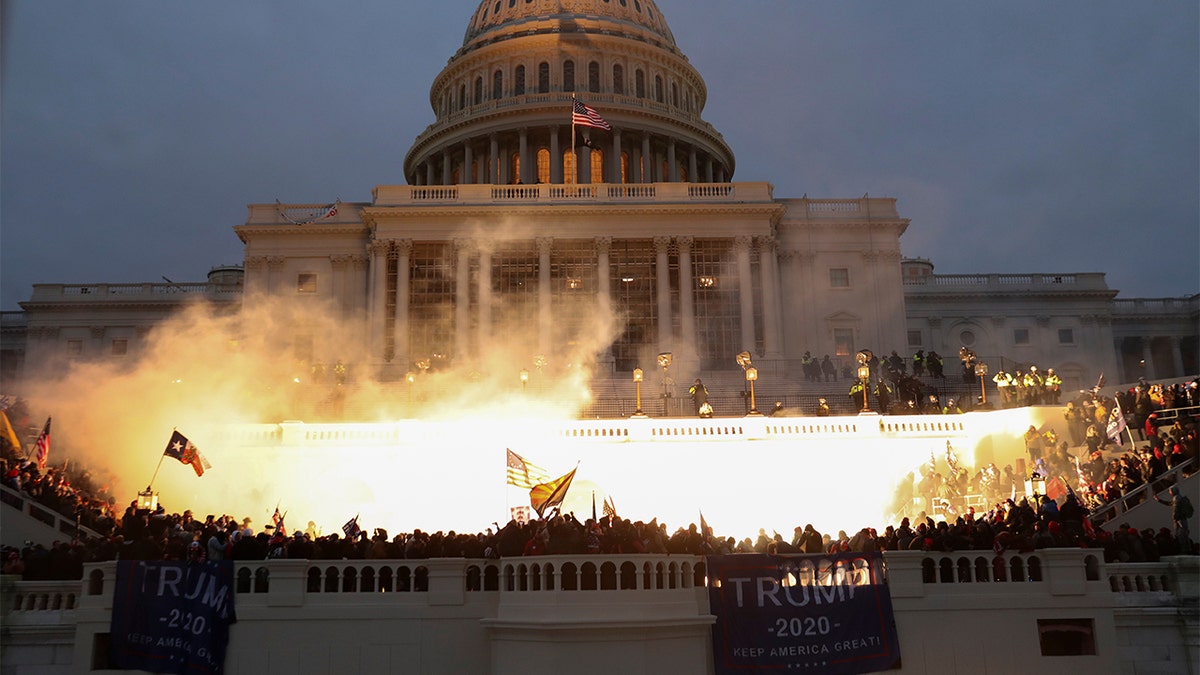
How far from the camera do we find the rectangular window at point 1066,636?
17234mm

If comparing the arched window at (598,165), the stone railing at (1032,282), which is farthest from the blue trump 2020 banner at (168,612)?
the arched window at (598,165)

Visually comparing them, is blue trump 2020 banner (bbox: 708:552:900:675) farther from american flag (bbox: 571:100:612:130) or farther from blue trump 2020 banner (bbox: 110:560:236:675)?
american flag (bbox: 571:100:612:130)

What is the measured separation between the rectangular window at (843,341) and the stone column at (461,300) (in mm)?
18330

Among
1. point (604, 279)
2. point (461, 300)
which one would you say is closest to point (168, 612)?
point (461, 300)

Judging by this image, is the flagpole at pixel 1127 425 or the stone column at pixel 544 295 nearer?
the flagpole at pixel 1127 425

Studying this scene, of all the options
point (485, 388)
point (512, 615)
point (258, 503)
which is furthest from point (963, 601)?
point (485, 388)

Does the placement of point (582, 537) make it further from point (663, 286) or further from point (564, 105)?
point (564, 105)

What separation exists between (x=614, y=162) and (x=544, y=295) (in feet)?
69.8

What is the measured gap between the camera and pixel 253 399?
1577 inches

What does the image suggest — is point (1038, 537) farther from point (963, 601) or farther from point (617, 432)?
point (617, 432)

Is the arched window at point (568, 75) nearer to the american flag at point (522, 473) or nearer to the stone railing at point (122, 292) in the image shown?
the stone railing at point (122, 292)

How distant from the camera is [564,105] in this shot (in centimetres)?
6838

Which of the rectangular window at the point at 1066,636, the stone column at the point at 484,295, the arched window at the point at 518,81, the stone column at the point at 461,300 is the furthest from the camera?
the arched window at the point at 518,81

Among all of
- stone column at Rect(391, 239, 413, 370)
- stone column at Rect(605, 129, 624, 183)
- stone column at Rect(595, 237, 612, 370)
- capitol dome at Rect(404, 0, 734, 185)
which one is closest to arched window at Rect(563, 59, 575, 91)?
capitol dome at Rect(404, 0, 734, 185)
